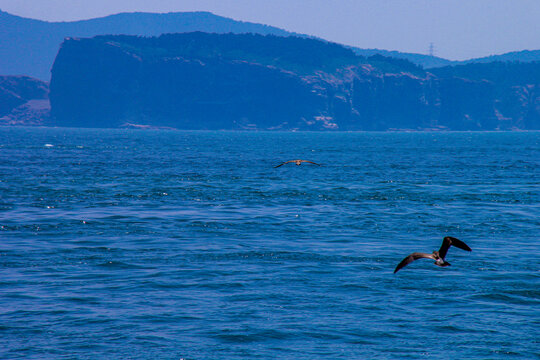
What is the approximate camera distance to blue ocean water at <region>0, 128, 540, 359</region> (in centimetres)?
1585

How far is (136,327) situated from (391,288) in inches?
325

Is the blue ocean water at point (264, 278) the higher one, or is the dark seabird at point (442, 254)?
the dark seabird at point (442, 254)

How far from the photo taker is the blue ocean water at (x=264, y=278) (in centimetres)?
1585

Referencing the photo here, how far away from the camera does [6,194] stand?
4388 cm

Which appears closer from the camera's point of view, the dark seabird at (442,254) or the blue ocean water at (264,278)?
the dark seabird at (442,254)

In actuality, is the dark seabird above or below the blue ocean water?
above

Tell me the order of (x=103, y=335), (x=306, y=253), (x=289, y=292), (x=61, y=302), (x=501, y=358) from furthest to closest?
(x=306, y=253)
(x=289, y=292)
(x=61, y=302)
(x=103, y=335)
(x=501, y=358)

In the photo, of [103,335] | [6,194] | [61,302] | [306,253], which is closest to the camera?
[103,335]

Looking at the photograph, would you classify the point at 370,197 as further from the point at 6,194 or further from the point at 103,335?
the point at 103,335

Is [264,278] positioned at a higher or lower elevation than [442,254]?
lower

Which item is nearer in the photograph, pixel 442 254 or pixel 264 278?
pixel 442 254

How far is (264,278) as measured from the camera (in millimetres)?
21578

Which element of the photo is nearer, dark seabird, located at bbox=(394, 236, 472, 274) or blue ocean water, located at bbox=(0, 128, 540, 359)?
dark seabird, located at bbox=(394, 236, 472, 274)

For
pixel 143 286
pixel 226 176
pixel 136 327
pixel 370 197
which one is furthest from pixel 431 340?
pixel 226 176
